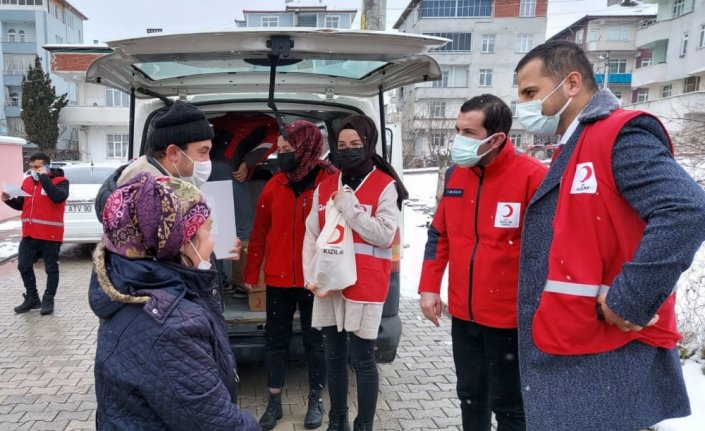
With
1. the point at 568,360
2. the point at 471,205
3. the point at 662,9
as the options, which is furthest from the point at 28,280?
the point at 662,9

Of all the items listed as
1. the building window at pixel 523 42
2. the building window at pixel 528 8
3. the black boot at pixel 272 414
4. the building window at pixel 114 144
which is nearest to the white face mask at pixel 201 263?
the black boot at pixel 272 414

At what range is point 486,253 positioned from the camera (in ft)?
7.88

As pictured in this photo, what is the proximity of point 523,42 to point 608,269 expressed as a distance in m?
54.8

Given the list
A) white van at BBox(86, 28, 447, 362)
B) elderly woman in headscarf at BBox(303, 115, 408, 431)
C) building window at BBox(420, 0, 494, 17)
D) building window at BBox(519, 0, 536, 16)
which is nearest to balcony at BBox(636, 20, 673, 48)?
building window at BBox(519, 0, 536, 16)

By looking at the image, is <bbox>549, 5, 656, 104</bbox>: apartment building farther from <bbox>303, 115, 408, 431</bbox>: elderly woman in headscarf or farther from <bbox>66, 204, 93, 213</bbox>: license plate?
<bbox>303, 115, 408, 431</bbox>: elderly woman in headscarf

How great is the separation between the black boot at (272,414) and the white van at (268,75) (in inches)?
12.5

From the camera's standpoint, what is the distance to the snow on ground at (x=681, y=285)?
314cm

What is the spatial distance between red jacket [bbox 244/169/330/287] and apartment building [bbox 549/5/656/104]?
52575mm

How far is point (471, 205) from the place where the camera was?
2502 mm

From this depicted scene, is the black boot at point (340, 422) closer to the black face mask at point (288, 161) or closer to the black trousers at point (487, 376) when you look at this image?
the black trousers at point (487, 376)

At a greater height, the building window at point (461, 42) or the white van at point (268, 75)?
the building window at point (461, 42)

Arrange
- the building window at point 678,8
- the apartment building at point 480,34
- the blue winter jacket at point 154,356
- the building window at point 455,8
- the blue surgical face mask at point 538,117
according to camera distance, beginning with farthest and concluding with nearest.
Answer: the apartment building at point 480,34 < the building window at point 455,8 < the building window at point 678,8 < the blue surgical face mask at point 538,117 < the blue winter jacket at point 154,356

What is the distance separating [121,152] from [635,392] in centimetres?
3884

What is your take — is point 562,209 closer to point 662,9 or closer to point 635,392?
point 635,392
